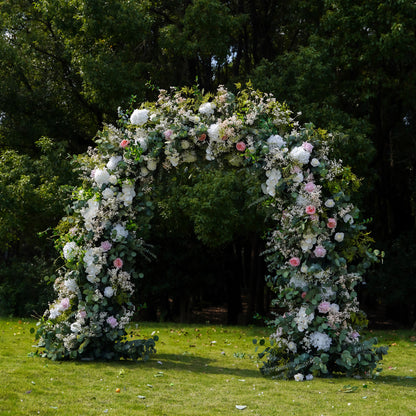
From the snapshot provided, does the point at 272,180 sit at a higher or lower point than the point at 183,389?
higher

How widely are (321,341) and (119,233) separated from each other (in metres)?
2.72

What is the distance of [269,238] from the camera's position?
6.69m

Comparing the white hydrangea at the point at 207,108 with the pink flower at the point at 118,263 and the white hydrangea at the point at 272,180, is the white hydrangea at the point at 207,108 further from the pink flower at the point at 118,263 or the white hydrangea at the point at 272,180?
the pink flower at the point at 118,263

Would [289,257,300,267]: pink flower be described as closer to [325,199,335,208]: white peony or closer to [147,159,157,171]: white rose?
[325,199,335,208]: white peony

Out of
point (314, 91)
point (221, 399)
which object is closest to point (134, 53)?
point (314, 91)

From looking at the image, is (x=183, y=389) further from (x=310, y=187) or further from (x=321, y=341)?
(x=310, y=187)

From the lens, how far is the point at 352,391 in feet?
18.3

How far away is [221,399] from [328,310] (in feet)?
5.52

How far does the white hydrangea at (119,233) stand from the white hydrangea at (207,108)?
1736 mm

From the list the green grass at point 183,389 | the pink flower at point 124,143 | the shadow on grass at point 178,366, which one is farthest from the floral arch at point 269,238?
the green grass at point 183,389

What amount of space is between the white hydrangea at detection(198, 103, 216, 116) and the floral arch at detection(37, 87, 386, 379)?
12 mm

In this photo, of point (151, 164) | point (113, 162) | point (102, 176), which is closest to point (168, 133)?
point (151, 164)

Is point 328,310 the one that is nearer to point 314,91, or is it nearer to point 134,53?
point 314,91

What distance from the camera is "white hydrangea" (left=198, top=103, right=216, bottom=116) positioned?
21.4 feet
